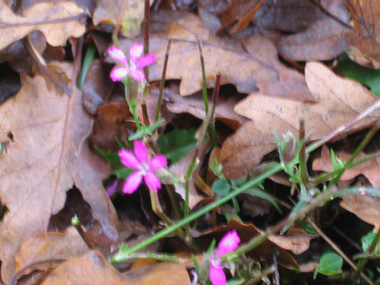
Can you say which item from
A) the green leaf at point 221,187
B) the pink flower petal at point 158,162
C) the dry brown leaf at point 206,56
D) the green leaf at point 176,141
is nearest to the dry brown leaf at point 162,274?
the green leaf at point 221,187

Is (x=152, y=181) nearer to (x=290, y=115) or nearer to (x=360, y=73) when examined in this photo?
(x=290, y=115)

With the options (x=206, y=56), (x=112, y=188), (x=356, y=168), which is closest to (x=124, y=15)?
(x=206, y=56)

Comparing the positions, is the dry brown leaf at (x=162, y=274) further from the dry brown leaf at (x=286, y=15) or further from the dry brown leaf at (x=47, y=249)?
the dry brown leaf at (x=286, y=15)

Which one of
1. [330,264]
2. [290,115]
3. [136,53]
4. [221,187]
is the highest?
[136,53]

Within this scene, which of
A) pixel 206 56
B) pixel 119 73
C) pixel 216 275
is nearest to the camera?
pixel 216 275

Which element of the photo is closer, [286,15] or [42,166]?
[42,166]
